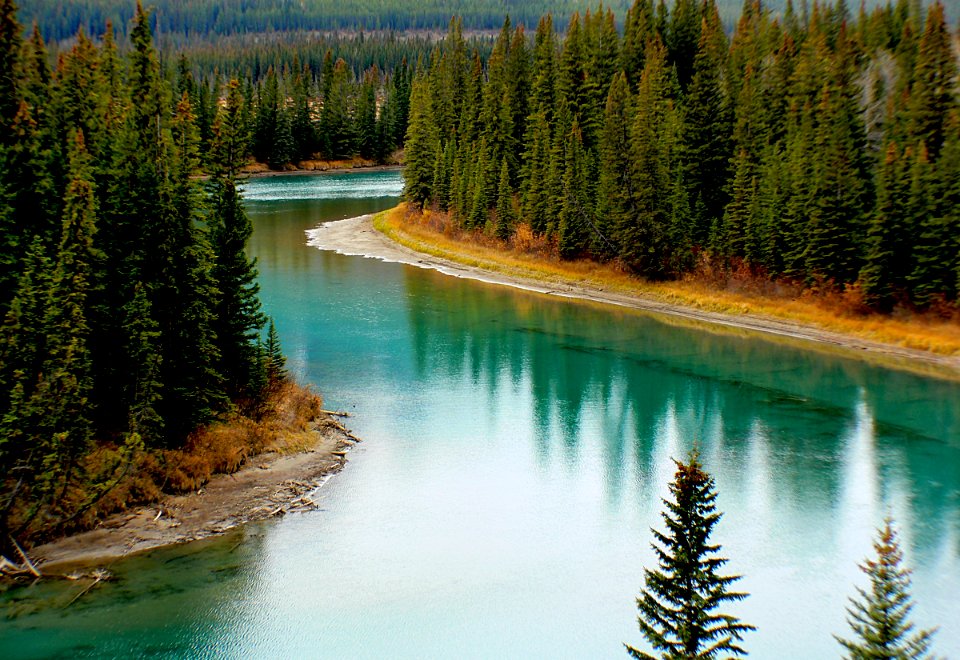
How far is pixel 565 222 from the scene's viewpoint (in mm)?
64125

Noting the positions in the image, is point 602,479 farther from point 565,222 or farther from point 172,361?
point 565,222

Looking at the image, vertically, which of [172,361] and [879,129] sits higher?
[879,129]

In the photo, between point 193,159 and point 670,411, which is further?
point 670,411

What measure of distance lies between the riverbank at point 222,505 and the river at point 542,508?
28.2 inches

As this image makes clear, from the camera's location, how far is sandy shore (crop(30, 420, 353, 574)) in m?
23.5

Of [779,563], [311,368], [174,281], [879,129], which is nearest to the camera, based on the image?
[779,563]

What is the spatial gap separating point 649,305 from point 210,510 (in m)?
36.6

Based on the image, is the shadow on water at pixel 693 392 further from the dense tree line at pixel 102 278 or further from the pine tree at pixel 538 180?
the dense tree line at pixel 102 278

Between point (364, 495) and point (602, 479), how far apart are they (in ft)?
26.8

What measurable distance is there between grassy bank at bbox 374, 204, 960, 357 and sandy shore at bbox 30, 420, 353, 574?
2982 centimetres

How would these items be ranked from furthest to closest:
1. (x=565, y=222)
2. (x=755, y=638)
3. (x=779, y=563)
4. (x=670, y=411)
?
(x=565, y=222) < (x=670, y=411) < (x=779, y=563) < (x=755, y=638)

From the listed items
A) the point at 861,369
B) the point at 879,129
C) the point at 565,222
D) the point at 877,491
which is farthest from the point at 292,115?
the point at 877,491

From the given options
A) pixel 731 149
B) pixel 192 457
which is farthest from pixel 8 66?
pixel 731 149

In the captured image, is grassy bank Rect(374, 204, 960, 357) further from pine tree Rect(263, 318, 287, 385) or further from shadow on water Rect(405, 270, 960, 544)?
pine tree Rect(263, 318, 287, 385)
